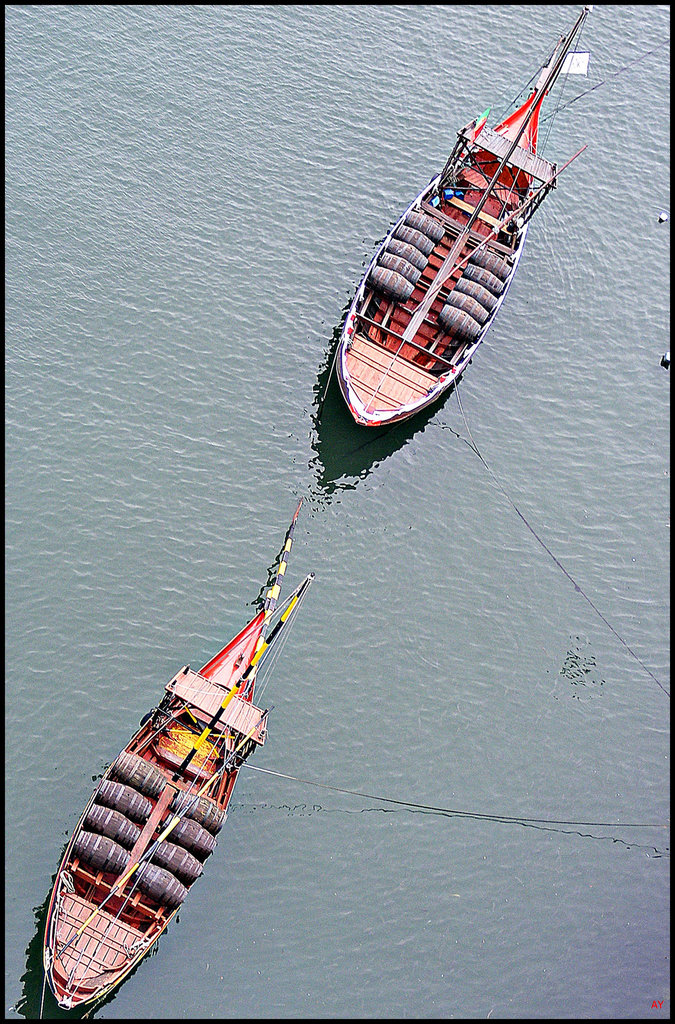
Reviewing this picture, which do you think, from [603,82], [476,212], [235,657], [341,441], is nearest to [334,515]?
[341,441]

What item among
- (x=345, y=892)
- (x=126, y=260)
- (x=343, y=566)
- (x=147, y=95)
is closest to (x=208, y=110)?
(x=147, y=95)

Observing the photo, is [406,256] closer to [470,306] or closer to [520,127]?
[470,306]

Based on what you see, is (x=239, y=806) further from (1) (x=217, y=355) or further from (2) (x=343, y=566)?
(1) (x=217, y=355)

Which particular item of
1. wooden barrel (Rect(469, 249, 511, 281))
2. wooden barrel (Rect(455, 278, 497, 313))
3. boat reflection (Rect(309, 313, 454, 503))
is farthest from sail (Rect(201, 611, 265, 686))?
wooden barrel (Rect(469, 249, 511, 281))

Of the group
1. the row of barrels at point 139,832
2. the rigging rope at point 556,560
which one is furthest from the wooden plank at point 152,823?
the rigging rope at point 556,560

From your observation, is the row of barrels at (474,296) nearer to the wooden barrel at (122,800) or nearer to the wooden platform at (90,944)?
the wooden barrel at (122,800)

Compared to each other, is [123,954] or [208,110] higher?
[208,110]
